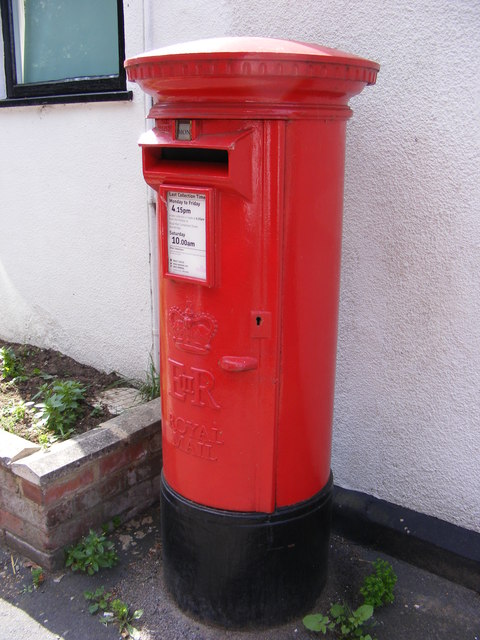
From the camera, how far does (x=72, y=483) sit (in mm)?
2475

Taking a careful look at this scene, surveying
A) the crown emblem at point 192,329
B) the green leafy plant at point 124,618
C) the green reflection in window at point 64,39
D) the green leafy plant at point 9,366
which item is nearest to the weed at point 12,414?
the green leafy plant at point 9,366

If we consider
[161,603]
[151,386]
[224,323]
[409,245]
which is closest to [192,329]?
[224,323]

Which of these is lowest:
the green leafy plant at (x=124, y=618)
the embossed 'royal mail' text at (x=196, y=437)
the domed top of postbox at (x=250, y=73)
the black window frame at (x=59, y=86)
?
the green leafy plant at (x=124, y=618)

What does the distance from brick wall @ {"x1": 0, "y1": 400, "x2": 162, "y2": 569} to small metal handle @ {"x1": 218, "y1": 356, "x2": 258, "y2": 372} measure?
931 mm

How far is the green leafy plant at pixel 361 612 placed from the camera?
214cm

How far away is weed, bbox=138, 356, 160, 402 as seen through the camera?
322cm

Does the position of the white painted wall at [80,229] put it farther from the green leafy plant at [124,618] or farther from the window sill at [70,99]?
the green leafy plant at [124,618]

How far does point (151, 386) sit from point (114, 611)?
1203 millimetres

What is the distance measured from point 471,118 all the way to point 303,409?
3.67 ft

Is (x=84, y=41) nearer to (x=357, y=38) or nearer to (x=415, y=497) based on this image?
(x=357, y=38)

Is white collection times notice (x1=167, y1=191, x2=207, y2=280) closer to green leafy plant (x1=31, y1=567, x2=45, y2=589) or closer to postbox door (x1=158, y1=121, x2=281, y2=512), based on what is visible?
postbox door (x1=158, y1=121, x2=281, y2=512)

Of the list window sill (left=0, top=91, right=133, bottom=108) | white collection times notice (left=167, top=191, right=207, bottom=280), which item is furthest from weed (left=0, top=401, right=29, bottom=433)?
window sill (left=0, top=91, right=133, bottom=108)

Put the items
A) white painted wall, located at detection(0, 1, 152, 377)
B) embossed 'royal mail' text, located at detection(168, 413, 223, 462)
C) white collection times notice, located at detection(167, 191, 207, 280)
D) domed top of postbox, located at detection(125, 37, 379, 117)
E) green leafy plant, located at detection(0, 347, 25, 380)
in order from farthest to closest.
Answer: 1. green leafy plant, located at detection(0, 347, 25, 380)
2. white painted wall, located at detection(0, 1, 152, 377)
3. embossed 'royal mail' text, located at detection(168, 413, 223, 462)
4. white collection times notice, located at detection(167, 191, 207, 280)
5. domed top of postbox, located at detection(125, 37, 379, 117)

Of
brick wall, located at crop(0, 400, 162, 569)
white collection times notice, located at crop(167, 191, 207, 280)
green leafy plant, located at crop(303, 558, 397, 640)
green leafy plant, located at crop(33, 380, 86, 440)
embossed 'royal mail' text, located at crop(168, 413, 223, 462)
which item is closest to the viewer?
white collection times notice, located at crop(167, 191, 207, 280)
